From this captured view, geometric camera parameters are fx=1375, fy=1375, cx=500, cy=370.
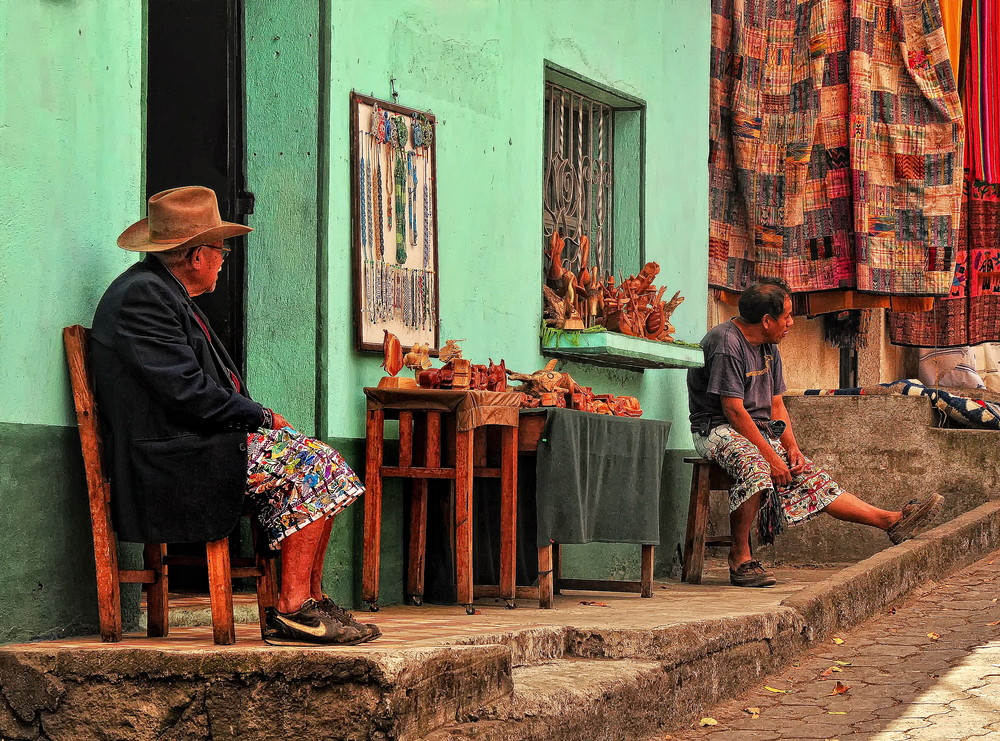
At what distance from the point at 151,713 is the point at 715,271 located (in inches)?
284

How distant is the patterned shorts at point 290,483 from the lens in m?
4.14

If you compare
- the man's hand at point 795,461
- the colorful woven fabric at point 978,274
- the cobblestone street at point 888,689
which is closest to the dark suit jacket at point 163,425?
the cobblestone street at point 888,689

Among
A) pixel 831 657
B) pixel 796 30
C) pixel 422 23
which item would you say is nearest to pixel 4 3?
pixel 422 23

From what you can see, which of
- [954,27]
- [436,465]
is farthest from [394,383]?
[954,27]

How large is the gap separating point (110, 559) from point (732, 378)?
4235 millimetres

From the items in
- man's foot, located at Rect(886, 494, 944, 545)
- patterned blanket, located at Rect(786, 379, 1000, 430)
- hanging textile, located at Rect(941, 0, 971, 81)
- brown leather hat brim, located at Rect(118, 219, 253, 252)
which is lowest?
man's foot, located at Rect(886, 494, 944, 545)

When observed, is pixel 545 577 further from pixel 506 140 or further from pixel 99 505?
pixel 99 505

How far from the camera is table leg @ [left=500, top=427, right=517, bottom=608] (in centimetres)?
593

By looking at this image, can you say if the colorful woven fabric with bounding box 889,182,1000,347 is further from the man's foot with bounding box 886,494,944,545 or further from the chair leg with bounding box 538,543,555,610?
the chair leg with bounding box 538,543,555,610

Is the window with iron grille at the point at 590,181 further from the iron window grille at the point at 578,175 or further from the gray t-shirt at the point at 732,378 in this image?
the gray t-shirt at the point at 732,378

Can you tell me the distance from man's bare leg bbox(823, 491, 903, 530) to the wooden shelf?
3.69 feet

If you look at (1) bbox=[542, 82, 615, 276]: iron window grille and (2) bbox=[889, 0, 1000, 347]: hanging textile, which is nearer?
(1) bbox=[542, 82, 615, 276]: iron window grille

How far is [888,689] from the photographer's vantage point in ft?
17.4

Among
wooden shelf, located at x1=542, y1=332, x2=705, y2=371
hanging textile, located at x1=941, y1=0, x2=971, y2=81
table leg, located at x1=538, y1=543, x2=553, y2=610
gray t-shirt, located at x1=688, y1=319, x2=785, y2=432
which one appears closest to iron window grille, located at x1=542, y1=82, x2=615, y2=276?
wooden shelf, located at x1=542, y1=332, x2=705, y2=371
